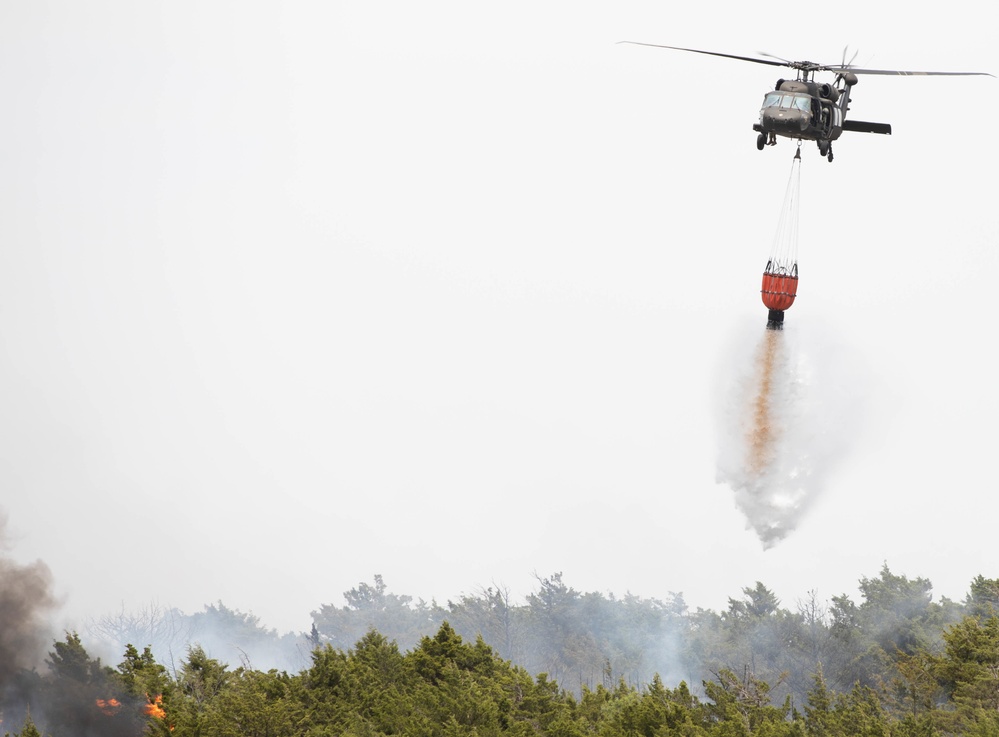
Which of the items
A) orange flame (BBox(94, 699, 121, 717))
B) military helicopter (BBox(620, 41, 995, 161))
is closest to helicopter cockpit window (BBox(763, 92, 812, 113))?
military helicopter (BBox(620, 41, 995, 161))

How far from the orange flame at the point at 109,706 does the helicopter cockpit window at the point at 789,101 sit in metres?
35.2

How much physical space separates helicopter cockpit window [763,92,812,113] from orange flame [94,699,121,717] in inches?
1385

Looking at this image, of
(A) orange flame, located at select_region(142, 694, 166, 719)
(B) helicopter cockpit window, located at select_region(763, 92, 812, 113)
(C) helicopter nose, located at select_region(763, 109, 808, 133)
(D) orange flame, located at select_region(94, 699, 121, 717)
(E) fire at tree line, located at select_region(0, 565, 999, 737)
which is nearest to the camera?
(E) fire at tree line, located at select_region(0, 565, 999, 737)

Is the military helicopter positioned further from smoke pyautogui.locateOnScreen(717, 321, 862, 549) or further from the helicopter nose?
smoke pyautogui.locateOnScreen(717, 321, 862, 549)

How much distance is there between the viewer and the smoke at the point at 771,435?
69188 millimetres

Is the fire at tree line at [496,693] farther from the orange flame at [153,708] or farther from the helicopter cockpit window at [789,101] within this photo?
the helicopter cockpit window at [789,101]

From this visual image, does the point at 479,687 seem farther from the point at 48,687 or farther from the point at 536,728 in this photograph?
the point at 48,687

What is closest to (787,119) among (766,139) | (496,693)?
(766,139)

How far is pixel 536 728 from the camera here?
44.5 metres

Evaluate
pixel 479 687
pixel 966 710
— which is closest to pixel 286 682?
pixel 479 687

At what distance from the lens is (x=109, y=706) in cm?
5819

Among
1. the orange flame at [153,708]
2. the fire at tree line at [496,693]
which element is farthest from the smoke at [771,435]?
the orange flame at [153,708]

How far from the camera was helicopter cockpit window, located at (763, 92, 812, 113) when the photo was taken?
45.2 metres

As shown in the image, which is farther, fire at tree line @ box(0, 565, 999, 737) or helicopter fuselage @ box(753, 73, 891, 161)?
helicopter fuselage @ box(753, 73, 891, 161)
